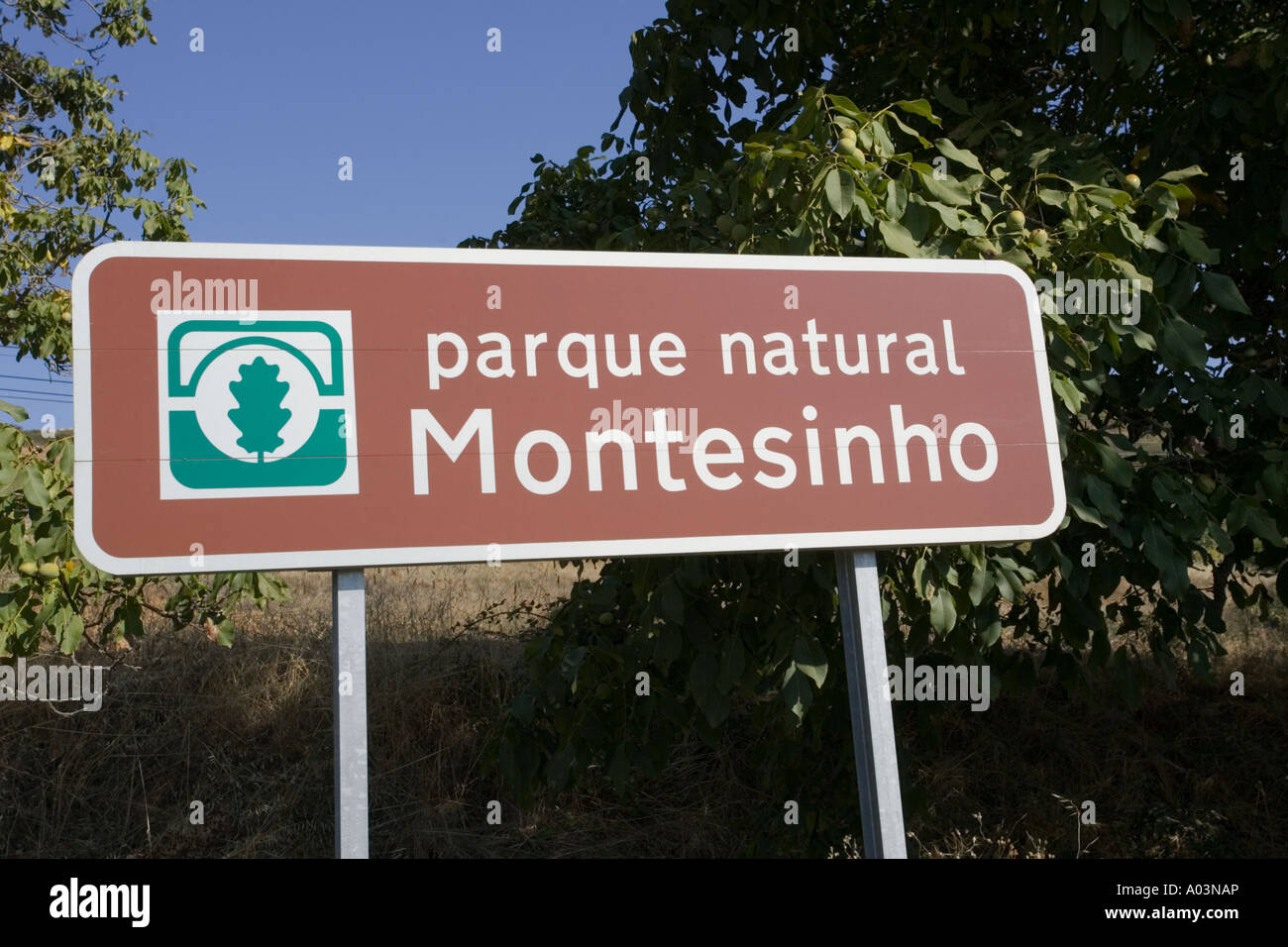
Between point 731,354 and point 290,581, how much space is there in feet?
27.0

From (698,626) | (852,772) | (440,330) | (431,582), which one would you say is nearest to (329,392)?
(440,330)

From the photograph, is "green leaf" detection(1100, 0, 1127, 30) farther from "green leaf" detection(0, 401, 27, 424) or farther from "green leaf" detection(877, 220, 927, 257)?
"green leaf" detection(0, 401, 27, 424)

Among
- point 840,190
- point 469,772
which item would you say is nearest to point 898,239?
point 840,190

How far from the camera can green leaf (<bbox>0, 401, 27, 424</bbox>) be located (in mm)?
2762

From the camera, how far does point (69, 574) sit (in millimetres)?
3250

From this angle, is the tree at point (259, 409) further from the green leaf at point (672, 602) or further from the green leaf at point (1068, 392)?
the green leaf at point (1068, 392)

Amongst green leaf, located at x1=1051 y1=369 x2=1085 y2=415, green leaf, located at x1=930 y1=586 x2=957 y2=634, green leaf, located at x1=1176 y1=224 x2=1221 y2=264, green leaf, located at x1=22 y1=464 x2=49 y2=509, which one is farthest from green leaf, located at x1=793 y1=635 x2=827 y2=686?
green leaf, located at x1=22 y1=464 x2=49 y2=509

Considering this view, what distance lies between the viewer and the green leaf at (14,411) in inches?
109

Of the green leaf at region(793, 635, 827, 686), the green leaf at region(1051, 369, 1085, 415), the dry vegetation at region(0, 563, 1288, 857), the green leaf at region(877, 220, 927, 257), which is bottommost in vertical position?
the dry vegetation at region(0, 563, 1288, 857)

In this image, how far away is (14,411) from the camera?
2.77 metres

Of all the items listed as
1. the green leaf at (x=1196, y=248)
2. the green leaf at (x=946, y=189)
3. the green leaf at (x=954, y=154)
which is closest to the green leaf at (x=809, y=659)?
the green leaf at (x=946, y=189)

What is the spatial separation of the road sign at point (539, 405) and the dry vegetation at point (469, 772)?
3.19 m

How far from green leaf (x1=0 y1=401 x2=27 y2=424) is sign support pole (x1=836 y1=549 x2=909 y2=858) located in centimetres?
225

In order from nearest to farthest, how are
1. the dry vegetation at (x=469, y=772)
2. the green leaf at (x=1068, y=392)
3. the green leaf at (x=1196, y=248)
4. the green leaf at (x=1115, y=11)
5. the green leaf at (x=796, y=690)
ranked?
the green leaf at (x=796, y=690) < the green leaf at (x=1068, y=392) < the green leaf at (x=1196, y=248) < the green leaf at (x=1115, y=11) < the dry vegetation at (x=469, y=772)
